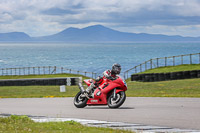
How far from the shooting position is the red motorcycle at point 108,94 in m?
13.0

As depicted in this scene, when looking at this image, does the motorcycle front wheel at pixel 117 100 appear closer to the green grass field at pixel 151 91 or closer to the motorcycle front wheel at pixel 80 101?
the motorcycle front wheel at pixel 80 101

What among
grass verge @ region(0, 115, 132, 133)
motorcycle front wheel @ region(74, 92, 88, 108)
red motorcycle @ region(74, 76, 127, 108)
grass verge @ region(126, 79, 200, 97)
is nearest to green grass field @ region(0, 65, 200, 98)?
grass verge @ region(126, 79, 200, 97)

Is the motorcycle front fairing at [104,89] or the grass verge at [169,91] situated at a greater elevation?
the motorcycle front fairing at [104,89]

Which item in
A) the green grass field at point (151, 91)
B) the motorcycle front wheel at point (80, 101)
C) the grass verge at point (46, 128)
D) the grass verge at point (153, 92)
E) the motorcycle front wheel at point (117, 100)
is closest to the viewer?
the grass verge at point (46, 128)

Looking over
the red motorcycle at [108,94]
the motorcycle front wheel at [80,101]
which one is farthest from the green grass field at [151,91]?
the red motorcycle at [108,94]

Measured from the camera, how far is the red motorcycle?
13.0 meters

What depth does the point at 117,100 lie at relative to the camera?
43.3 ft

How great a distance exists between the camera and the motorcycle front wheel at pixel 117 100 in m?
13.0

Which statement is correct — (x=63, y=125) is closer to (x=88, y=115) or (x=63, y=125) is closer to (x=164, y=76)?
(x=88, y=115)

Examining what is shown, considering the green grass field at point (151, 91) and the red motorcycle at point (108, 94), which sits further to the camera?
the green grass field at point (151, 91)

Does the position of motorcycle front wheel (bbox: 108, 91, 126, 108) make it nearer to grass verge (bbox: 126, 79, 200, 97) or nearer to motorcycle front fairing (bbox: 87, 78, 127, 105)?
motorcycle front fairing (bbox: 87, 78, 127, 105)

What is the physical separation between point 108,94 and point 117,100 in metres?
0.43

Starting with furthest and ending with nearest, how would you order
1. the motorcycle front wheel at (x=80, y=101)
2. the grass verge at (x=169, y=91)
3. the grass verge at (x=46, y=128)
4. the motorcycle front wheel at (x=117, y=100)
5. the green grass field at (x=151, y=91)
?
the green grass field at (x=151, y=91) < the grass verge at (x=169, y=91) < the motorcycle front wheel at (x=80, y=101) < the motorcycle front wheel at (x=117, y=100) < the grass verge at (x=46, y=128)

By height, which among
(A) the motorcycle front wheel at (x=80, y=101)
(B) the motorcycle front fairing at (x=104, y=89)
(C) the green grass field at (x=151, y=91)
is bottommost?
(C) the green grass field at (x=151, y=91)
